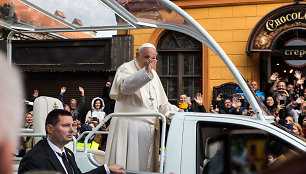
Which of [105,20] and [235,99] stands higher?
[105,20]

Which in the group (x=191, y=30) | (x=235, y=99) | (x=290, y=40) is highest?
(x=290, y=40)

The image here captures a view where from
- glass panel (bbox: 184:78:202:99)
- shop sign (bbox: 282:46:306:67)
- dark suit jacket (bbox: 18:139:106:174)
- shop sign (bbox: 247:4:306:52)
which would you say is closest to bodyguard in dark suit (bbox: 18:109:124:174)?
dark suit jacket (bbox: 18:139:106:174)

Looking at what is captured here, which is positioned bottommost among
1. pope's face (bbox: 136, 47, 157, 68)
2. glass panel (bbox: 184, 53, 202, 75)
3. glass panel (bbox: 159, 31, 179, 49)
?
pope's face (bbox: 136, 47, 157, 68)

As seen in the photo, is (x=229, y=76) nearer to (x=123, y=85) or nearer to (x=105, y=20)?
(x=105, y=20)

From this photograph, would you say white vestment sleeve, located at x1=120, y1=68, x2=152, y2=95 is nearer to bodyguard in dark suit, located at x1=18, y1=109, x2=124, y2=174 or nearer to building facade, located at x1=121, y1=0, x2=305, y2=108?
bodyguard in dark suit, located at x1=18, y1=109, x2=124, y2=174

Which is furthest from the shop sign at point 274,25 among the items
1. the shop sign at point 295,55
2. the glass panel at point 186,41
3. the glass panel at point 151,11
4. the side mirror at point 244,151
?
the side mirror at point 244,151

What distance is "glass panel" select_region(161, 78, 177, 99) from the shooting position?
12.9m

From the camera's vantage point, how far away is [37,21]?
543cm

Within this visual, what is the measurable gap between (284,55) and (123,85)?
8.20m

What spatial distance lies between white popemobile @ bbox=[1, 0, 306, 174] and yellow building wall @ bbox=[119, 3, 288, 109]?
7494 millimetres

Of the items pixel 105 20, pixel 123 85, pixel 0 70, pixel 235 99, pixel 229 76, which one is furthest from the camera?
pixel 229 76

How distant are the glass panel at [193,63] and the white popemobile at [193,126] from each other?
7.64 meters

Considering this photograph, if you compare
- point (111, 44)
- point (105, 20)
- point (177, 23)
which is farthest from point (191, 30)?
point (111, 44)

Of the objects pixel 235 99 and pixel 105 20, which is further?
pixel 235 99
